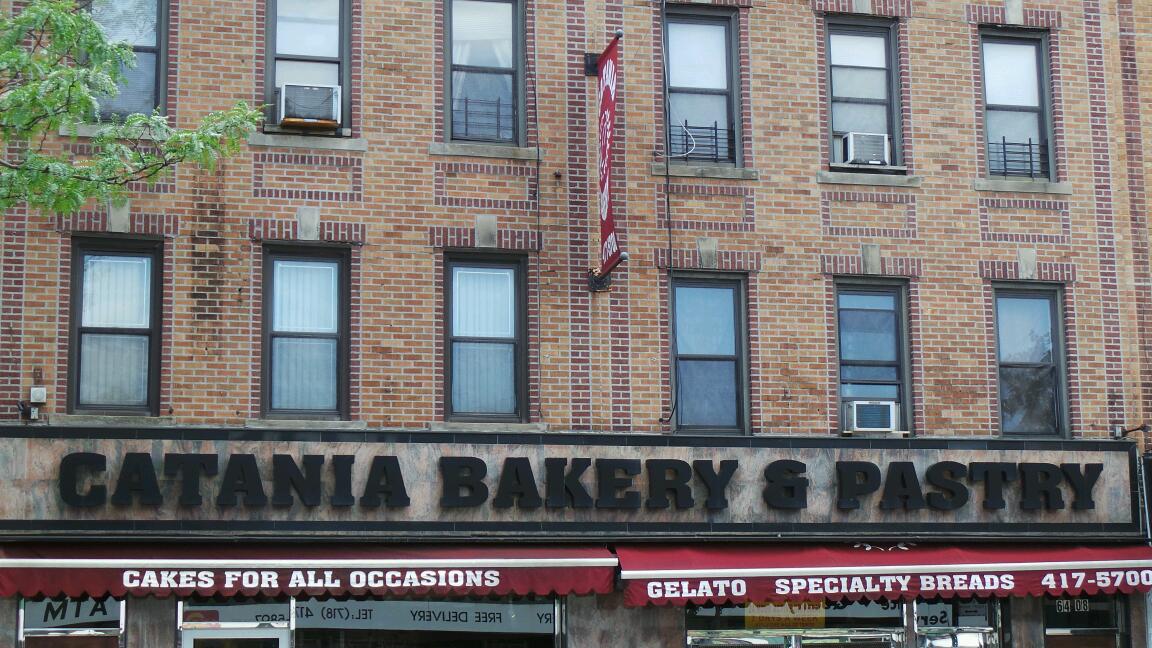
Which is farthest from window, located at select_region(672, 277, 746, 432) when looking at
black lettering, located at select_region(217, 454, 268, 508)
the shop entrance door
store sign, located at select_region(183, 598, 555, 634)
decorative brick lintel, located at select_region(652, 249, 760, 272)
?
the shop entrance door

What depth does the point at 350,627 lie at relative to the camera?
1677cm

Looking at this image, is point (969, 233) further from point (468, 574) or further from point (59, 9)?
point (59, 9)

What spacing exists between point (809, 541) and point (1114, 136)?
622cm

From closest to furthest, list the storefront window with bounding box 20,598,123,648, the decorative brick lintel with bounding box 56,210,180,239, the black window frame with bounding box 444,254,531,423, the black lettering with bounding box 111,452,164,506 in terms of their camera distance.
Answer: the black lettering with bounding box 111,452,164,506, the storefront window with bounding box 20,598,123,648, the decorative brick lintel with bounding box 56,210,180,239, the black window frame with bounding box 444,254,531,423

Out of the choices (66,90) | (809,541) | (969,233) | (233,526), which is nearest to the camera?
(66,90)

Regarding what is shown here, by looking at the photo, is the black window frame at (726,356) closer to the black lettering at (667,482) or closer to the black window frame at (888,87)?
the black lettering at (667,482)

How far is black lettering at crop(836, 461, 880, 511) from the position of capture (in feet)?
58.2

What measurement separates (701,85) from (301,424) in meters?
5.88

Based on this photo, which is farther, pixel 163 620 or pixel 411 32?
pixel 411 32

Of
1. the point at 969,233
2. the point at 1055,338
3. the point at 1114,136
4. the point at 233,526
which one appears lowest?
the point at 233,526

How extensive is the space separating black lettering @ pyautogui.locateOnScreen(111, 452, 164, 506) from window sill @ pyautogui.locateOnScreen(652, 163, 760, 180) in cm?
620

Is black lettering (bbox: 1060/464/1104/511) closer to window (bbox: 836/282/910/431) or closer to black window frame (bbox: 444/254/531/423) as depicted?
window (bbox: 836/282/910/431)

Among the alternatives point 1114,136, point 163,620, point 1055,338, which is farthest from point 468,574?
point 1114,136

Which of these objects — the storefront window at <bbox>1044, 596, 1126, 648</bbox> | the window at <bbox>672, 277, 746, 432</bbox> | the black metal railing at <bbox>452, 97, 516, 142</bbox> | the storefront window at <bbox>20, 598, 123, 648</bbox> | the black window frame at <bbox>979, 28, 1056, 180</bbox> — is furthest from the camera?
the black window frame at <bbox>979, 28, 1056, 180</bbox>
